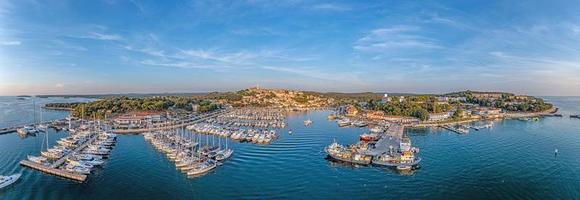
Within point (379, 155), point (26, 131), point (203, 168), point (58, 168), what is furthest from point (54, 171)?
point (379, 155)

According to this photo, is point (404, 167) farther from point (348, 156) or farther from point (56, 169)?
point (56, 169)

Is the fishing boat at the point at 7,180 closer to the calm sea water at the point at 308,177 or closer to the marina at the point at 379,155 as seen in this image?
the calm sea water at the point at 308,177

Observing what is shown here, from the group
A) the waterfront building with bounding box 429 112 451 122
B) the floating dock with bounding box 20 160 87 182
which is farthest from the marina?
the waterfront building with bounding box 429 112 451 122

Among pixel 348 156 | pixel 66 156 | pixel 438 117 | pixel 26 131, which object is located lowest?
pixel 66 156

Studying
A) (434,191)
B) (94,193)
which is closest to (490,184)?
(434,191)

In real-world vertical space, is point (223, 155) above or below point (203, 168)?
above

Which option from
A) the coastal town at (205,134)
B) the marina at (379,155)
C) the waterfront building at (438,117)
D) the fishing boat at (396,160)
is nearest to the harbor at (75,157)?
the coastal town at (205,134)

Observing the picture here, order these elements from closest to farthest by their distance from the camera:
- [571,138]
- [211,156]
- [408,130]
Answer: [211,156] < [571,138] < [408,130]

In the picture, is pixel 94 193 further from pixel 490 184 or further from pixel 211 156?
pixel 490 184
